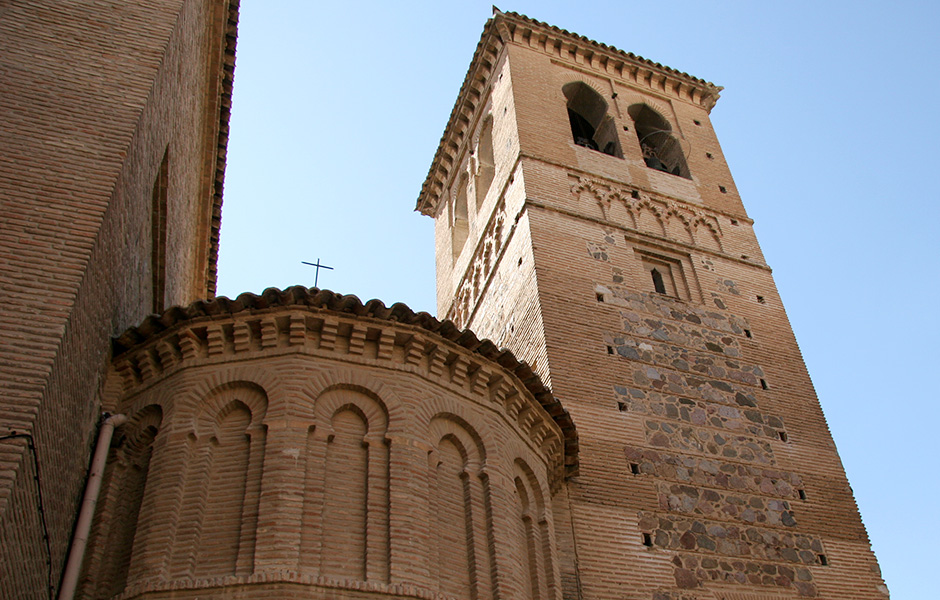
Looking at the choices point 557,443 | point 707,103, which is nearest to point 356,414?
point 557,443

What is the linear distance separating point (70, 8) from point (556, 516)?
21.5 ft

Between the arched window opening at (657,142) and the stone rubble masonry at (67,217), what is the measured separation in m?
8.80

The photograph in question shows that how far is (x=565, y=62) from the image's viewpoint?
16562 mm

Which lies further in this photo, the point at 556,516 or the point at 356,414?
the point at 556,516

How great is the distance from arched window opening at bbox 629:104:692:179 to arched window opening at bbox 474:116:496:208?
2.67 metres

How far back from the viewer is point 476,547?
7.06 meters

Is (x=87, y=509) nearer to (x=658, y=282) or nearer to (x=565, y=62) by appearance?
(x=658, y=282)

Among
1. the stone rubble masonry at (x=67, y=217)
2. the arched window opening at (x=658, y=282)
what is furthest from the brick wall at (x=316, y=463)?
the arched window opening at (x=658, y=282)

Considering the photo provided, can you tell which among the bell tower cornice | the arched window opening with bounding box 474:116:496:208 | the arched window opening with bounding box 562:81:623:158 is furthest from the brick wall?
the bell tower cornice

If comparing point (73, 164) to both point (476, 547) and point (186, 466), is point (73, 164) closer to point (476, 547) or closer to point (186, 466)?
point (186, 466)

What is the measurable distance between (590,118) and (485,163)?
2.20 meters

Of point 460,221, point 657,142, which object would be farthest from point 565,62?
point 460,221

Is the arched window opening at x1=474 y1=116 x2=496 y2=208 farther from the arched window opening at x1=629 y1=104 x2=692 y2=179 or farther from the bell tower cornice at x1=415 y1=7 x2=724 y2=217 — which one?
the arched window opening at x1=629 y1=104 x2=692 y2=179

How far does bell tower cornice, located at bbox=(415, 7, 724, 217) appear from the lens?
16547mm
